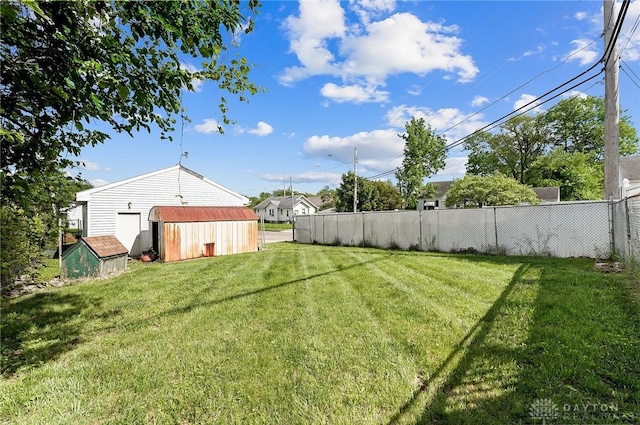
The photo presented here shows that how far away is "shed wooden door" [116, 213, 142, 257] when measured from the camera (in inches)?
490

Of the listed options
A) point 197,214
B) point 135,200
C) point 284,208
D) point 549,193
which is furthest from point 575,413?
point 284,208

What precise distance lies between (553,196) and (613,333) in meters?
29.2

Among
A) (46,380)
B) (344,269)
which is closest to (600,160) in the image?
(344,269)

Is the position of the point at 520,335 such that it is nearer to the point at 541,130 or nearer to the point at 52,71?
the point at 52,71

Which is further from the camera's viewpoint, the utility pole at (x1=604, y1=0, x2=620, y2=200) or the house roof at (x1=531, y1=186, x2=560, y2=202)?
the house roof at (x1=531, y1=186, x2=560, y2=202)

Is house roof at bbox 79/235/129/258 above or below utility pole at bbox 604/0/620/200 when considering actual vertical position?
below

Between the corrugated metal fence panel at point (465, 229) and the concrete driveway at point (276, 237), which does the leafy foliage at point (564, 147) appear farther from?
the concrete driveway at point (276, 237)

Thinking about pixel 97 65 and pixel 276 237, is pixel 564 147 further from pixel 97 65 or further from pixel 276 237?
pixel 97 65

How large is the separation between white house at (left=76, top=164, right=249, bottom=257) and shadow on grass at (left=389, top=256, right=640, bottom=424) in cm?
1160

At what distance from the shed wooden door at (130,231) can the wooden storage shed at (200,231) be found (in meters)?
0.77

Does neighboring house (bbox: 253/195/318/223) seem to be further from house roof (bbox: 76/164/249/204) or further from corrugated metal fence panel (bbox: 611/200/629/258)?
corrugated metal fence panel (bbox: 611/200/629/258)

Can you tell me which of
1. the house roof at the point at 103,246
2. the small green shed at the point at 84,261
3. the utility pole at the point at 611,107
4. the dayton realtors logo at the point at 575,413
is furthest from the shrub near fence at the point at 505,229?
the small green shed at the point at 84,261

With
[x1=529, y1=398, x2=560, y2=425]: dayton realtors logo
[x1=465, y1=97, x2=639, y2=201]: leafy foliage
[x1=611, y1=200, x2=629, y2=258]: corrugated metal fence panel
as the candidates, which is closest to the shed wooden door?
[x1=529, y1=398, x2=560, y2=425]: dayton realtors logo

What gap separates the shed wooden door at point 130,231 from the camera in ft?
40.8
